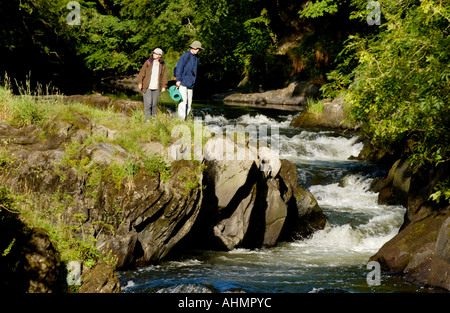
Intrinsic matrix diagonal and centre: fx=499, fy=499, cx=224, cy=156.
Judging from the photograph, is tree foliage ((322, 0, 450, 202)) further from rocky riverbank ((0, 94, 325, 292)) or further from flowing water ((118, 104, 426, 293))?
rocky riverbank ((0, 94, 325, 292))

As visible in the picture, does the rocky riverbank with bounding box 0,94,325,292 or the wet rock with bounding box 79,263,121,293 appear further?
the rocky riverbank with bounding box 0,94,325,292

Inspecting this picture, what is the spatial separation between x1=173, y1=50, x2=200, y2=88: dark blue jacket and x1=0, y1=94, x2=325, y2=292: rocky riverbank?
1830 mm

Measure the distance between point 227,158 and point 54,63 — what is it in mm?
30441

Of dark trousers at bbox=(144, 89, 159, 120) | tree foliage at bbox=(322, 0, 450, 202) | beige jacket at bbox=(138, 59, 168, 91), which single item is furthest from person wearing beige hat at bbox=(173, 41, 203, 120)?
tree foliage at bbox=(322, 0, 450, 202)

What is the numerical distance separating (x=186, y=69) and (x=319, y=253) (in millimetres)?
5020

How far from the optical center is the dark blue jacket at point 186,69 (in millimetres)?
11359

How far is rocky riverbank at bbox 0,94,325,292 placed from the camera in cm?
859

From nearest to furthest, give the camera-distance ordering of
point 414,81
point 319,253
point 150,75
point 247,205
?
point 414,81 → point 247,205 → point 319,253 → point 150,75

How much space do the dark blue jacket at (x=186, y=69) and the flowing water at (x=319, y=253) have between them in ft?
12.9

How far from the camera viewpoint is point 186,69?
1140 centimetres

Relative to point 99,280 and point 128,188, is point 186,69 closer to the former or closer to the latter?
point 128,188

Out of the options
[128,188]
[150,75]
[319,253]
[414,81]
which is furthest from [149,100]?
[414,81]

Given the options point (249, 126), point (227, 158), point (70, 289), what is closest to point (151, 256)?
point (227, 158)
